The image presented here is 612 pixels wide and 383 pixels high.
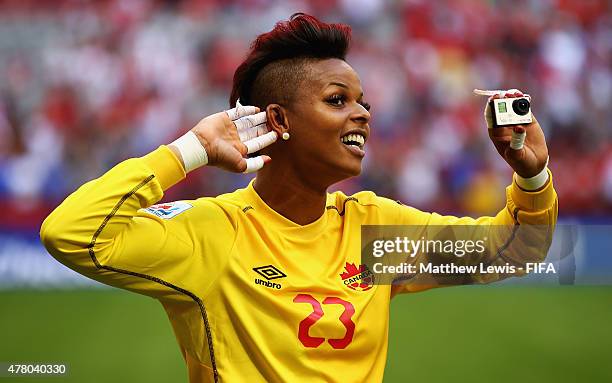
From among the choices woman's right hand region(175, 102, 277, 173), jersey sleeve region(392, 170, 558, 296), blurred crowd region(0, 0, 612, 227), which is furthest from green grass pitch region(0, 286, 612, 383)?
woman's right hand region(175, 102, 277, 173)

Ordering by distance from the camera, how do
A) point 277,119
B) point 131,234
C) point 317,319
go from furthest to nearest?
point 277,119, point 317,319, point 131,234

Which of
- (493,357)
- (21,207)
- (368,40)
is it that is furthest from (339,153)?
(368,40)

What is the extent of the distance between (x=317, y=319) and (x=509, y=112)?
1097 mm

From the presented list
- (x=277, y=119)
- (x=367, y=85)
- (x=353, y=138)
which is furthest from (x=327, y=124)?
(x=367, y=85)

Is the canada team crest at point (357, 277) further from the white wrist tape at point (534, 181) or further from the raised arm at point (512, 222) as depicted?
the white wrist tape at point (534, 181)

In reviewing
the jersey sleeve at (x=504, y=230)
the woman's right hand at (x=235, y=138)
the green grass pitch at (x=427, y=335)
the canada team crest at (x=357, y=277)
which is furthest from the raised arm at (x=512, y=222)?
the green grass pitch at (x=427, y=335)

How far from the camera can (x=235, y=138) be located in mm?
3242

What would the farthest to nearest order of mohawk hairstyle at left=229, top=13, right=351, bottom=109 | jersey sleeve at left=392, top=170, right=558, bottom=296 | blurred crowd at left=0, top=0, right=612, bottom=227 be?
blurred crowd at left=0, top=0, right=612, bottom=227 < mohawk hairstyle at left=229, top=13, right=351, bottom=109 < jersey sleeve at left=392, top=170, right=558, bottom=296

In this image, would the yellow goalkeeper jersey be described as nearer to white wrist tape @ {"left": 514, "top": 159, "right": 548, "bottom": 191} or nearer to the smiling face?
white wrist tape @ {"left": 514, "top": 159, "right": 548, "bottom": 191}

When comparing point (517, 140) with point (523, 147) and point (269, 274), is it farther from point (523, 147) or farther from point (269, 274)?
point (269, 274)

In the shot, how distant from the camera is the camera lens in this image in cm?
329

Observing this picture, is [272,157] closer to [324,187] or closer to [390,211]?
[324,187]

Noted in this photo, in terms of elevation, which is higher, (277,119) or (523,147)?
(277,119)

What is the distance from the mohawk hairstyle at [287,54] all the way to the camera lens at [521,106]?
0.78 m
